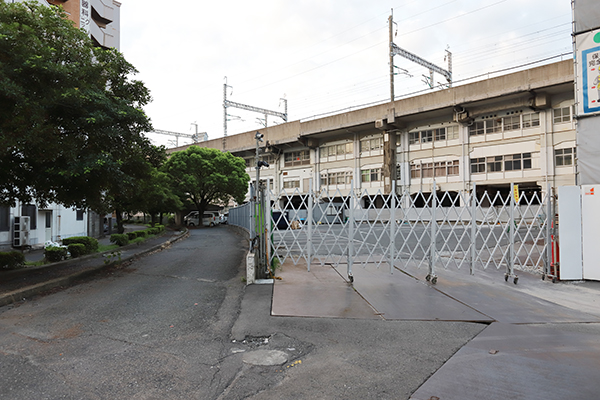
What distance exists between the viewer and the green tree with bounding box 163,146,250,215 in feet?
123

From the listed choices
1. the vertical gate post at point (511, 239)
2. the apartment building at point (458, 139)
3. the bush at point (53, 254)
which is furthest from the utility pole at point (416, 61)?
the bush at point (53, 254)

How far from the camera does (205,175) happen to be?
38.2 m

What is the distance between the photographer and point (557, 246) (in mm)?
8367

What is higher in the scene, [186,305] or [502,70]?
[502,70]

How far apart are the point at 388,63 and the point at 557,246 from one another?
2801 centimetres

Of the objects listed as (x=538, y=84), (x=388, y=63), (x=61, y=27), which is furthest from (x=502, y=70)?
(x=61, y=27)

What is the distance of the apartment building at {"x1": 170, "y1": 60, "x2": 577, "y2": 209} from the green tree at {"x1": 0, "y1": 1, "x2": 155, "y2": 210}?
1300 cm

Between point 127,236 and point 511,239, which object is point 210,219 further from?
point 511,239

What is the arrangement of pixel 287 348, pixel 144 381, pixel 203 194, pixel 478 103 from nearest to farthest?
1. pixel 144 381
2. pixel 287 348
3. pixel 478 103
4. pixel 203 194

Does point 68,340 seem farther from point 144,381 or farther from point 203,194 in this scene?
point 203,194

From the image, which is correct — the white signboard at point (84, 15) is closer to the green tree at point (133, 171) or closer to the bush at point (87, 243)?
the bush at point (87, 243)

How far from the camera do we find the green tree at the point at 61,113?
24.0 ft

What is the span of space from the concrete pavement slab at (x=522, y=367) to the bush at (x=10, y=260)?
1077 centimetres

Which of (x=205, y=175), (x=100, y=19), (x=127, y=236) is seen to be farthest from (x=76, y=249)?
(x=100, y=19)
